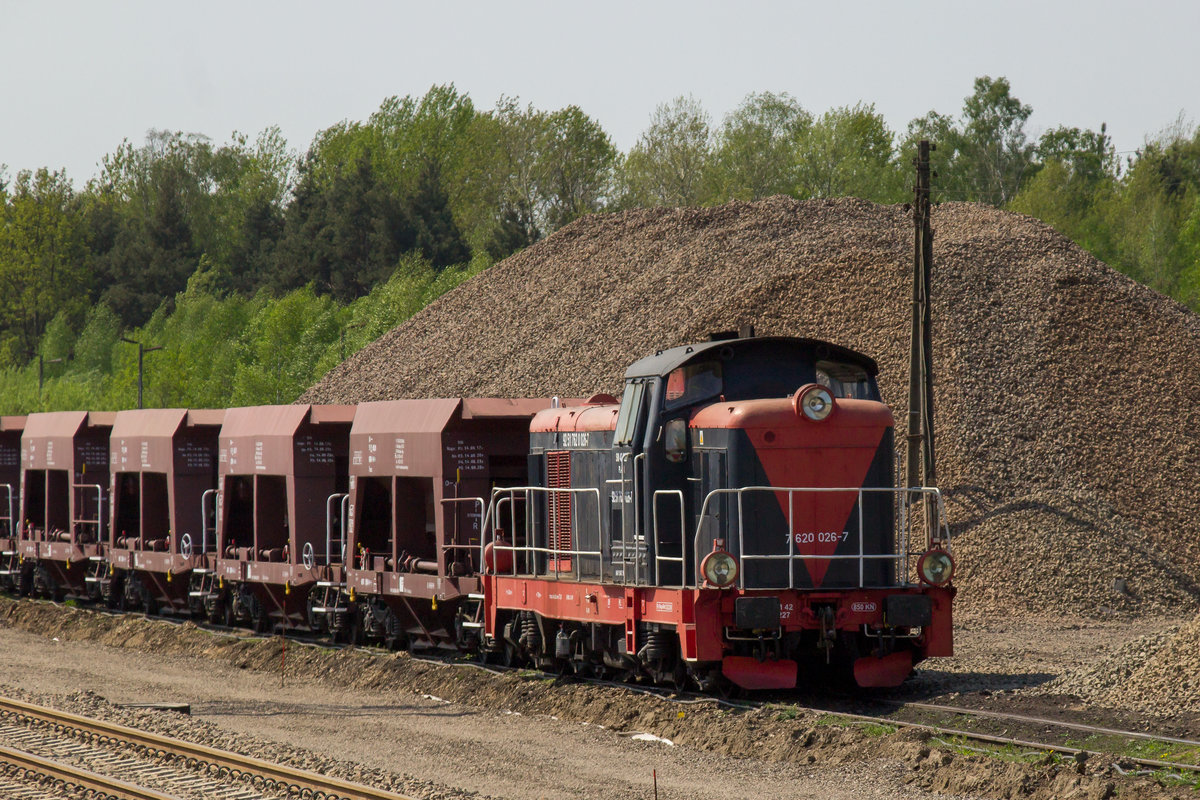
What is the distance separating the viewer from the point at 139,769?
10.8m

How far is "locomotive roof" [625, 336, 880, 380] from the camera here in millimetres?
12680

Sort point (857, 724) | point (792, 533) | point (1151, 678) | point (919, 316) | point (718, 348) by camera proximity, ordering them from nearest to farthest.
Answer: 1. point (857, 724)
2. point (792, 533)
3. point (1151, 678)
4. point (718, 348)
5. point (919, 316)

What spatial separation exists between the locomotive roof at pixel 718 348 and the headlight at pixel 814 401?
543 mm

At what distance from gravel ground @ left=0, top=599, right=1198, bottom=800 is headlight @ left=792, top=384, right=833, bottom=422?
281cm

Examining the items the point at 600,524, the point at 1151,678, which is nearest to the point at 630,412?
the point at 600,524

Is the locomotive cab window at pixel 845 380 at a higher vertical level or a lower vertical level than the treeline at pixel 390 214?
lower

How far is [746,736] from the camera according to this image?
1111 centimetres

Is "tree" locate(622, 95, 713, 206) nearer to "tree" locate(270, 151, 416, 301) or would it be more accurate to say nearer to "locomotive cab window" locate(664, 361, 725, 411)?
"tree" locate(270, 151, 416, 301)

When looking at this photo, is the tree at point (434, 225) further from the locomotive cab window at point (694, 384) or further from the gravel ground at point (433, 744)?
the locomotive cab window at point (694, 384)

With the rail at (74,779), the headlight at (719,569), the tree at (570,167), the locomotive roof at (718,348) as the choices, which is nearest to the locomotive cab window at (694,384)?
the locomotive roof at (718,348)

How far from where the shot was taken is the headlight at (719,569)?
11742 mm

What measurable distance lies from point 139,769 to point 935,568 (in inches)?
298

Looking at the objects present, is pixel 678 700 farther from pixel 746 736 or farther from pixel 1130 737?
pixel 1130 737

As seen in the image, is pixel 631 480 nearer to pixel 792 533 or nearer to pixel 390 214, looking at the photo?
pixel 792 533
